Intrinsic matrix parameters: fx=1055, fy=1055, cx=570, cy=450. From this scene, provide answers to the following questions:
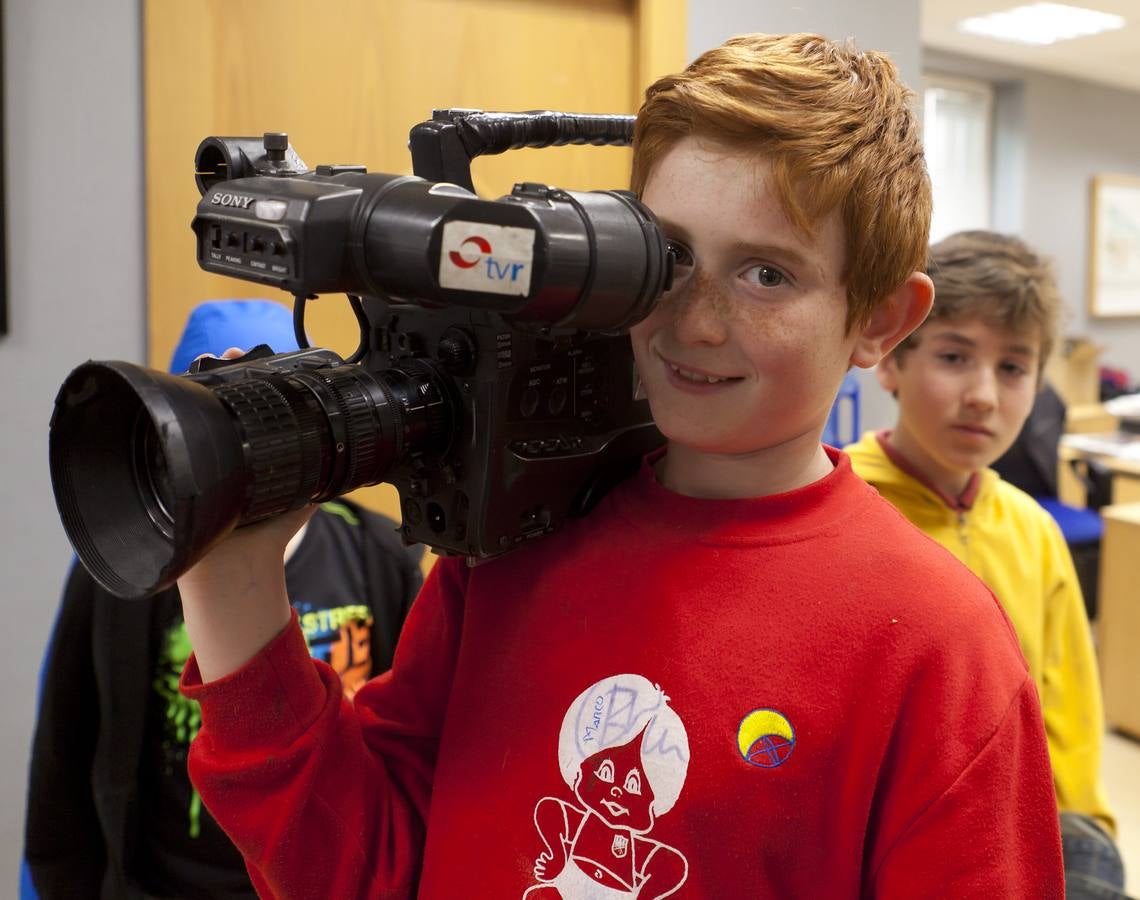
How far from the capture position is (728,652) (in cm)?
66

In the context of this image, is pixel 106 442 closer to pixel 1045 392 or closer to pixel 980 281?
pixel 980 281

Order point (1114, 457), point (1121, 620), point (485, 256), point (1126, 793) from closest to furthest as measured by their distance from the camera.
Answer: point (485, 256) → point (1126, 793) → point (1121, 620) → point (1114, 457)

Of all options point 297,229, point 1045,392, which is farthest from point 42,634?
point 1045,392

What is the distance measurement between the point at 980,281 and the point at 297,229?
106 cm

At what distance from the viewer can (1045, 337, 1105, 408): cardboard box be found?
554 centimetres

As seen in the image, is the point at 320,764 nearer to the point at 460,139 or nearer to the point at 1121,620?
the point at 460,139

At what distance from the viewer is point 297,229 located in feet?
1.78

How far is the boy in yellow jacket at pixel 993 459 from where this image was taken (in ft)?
4.25

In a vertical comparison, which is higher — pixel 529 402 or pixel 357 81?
pixel 357 81

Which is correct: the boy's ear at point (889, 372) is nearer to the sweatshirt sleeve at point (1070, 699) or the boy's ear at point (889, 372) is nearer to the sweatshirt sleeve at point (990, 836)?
the sweatshirt sleeve at point (1070, 699)

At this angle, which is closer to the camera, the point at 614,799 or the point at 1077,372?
the point at 614,799

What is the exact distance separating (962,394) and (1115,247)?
5.46 metres

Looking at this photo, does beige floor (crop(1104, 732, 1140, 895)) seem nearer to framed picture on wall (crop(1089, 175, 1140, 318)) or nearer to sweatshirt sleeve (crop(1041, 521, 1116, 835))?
sweatshirt sleeve (crop(1041, 521, 1116, 835))

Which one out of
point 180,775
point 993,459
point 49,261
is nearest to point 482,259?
point 180,775
